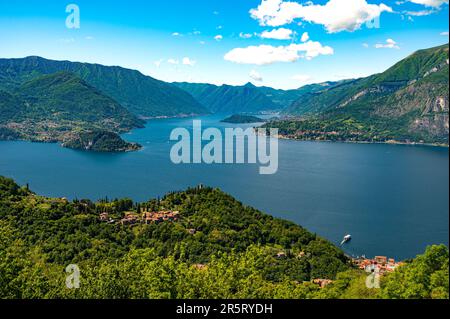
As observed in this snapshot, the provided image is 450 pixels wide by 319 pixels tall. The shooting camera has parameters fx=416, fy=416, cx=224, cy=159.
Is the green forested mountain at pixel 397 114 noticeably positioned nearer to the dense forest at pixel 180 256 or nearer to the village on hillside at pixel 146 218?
the dense forest at pixel 180 256

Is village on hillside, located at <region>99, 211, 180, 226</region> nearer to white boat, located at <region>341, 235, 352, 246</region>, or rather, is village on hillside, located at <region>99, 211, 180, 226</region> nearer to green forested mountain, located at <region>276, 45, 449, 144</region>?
white boat, located at <region>341, 235, 352, 246</region>

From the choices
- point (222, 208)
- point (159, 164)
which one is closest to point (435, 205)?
point (222, 208)

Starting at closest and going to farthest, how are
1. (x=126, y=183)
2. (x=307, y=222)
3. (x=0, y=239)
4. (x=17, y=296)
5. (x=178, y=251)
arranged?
(x=17, y=296) < (x=0, y=239) < (x=178, y=251) < (x=307, y=222) < (x=126, y=183)

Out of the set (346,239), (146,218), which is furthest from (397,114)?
(146,218)

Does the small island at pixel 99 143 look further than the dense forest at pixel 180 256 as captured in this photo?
Yes

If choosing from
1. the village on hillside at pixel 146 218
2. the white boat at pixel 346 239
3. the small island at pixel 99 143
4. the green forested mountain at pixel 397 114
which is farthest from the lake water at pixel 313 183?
the green forested mountain at pixel 397 114

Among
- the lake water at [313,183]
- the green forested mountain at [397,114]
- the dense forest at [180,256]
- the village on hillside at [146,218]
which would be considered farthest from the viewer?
the green forested mountain at [397,114]

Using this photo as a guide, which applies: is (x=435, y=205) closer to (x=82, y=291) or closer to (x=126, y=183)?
(x=82, y=291)
